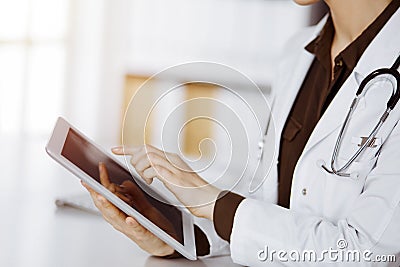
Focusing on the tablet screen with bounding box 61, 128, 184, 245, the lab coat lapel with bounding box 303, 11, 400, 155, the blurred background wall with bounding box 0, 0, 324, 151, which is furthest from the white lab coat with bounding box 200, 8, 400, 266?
the blurred background wall with bounding box 0, 0, 324, 151

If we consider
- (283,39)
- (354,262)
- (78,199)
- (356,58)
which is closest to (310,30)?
(356,58)

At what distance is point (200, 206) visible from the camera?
139 cm

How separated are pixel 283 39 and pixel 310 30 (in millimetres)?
2230

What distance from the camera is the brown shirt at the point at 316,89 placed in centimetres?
158

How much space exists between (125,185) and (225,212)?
18 centimetres

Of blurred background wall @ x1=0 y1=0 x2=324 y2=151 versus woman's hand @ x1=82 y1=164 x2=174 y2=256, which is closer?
woman's hand @ x1=82 y1=164 x2=174 y2=256

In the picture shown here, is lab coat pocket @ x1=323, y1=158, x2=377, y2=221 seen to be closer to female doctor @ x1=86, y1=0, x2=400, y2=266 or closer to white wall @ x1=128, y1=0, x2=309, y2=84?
female doctor @ x1=86, y1=0, x2=400, y2=266

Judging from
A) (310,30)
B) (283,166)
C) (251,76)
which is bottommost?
(251,76)

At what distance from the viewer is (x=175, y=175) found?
1359mm

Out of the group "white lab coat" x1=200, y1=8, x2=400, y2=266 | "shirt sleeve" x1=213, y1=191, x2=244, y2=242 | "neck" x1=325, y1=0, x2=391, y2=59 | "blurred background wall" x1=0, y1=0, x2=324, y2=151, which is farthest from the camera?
"blurred background wall" x1=0, y1=0, x2=324, y2=151

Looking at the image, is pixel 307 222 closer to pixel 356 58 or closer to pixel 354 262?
pixel 354 262

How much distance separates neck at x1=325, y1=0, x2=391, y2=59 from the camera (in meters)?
1.56

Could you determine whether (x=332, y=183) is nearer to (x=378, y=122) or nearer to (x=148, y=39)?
(x=378, y=122)

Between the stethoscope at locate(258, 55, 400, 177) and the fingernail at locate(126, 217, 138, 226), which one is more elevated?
the stethoscope at locate(258, 55, 400, 177)
